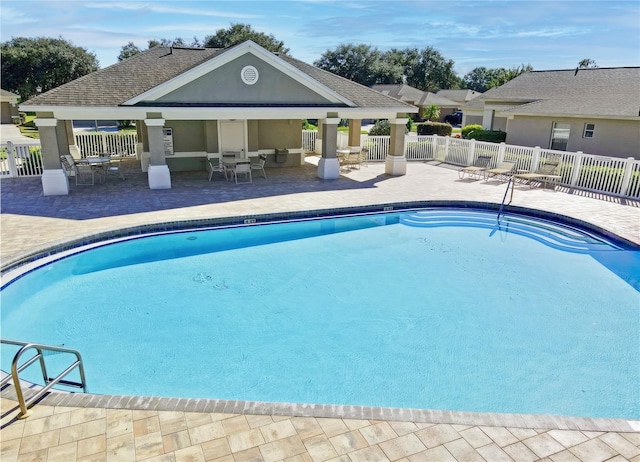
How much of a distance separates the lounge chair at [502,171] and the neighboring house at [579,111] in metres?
6.06

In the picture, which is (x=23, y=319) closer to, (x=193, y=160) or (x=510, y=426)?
(x=510, y=426)

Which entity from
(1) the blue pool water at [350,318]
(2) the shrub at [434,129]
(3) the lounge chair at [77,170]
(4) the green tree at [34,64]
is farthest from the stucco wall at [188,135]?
(4) the green tree at [34,64]

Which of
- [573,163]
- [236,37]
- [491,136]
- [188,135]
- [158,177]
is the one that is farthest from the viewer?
[236,37]

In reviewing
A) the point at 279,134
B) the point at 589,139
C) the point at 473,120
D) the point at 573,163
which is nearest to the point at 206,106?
the point at 279,134

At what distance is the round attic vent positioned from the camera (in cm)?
1511

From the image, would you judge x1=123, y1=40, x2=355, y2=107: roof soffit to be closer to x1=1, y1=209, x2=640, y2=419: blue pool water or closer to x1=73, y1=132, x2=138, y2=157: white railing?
x1=1, y1=209, x2=640, y2=419: blue pool water

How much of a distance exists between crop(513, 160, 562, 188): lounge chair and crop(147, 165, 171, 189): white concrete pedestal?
13.1m

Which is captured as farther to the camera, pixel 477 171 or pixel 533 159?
pixel 477 171

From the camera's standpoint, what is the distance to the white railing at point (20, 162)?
1658 centimetres

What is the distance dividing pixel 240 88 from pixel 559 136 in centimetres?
1790

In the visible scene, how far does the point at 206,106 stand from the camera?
48.2ft

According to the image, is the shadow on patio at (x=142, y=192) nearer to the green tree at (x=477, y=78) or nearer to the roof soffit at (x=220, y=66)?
the roof soffit at (x=220, y=66)

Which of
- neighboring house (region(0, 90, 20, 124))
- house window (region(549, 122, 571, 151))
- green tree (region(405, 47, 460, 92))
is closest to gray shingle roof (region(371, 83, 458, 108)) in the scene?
green tree (region(405, 47, 460, 92))

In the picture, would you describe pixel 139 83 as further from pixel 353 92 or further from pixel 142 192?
pixel 353 92
